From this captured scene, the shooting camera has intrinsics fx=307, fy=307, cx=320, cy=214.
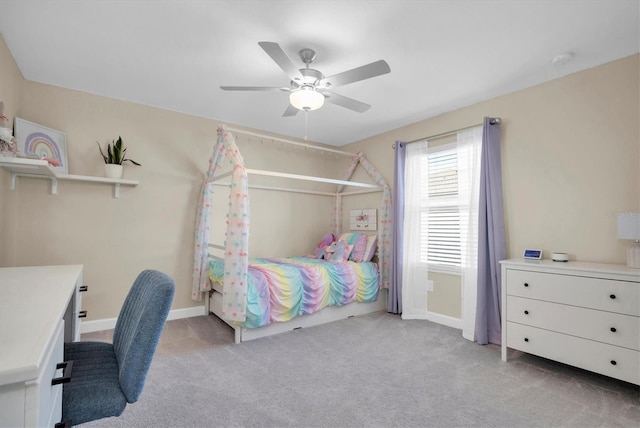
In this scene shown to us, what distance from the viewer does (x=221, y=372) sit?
231cm

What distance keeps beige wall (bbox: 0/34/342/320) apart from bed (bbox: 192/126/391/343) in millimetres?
309

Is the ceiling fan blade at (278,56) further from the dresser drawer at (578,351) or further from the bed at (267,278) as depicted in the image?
the dresser drawer at (578,351)

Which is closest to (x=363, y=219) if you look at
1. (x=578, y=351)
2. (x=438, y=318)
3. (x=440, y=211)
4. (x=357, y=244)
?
(x=357, y=244)

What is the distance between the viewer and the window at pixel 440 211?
3.46 meters

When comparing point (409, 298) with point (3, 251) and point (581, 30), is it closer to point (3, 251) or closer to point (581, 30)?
point (581, 30)

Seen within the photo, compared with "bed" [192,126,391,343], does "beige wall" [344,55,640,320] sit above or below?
above

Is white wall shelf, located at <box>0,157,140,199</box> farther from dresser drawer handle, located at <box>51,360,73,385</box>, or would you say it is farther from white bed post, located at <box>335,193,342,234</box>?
Answer: white bed post, located at <box>335,193,342,234</box>

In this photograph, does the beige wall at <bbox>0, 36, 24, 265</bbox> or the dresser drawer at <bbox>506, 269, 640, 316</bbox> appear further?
the beige wall at <bbox>0, 36, 24, 265</bbox>

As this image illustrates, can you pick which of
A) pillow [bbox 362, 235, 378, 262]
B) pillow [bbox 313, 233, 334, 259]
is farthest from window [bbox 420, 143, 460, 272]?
pillow [bbox 313, 233, 334, 259]

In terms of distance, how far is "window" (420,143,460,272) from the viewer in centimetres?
346

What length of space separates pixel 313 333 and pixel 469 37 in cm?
290

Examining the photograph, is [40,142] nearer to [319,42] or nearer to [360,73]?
[319,42]

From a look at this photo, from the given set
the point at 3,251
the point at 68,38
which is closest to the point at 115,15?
the point at 68,38

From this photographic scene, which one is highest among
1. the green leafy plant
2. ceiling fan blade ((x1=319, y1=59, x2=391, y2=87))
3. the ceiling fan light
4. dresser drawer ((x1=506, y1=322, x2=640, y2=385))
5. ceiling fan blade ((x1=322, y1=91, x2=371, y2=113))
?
ceiling fan blade ((x1=322, y1=91, x2=371, y2=113))
